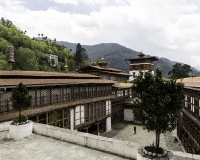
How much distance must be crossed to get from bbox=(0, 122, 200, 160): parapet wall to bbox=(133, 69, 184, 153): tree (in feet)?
4.58

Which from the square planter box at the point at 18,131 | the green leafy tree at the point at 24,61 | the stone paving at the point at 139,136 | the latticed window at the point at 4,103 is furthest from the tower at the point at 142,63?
the square planter box at the point at 18,131

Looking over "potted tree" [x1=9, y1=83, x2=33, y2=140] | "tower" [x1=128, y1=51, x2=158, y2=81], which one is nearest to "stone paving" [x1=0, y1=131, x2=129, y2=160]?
"potted tree" [x1=9, y1=83, x2=33, y2=140]

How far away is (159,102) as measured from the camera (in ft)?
19.5

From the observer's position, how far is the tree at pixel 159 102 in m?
6.03

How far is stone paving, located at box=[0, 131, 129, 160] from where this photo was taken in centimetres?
799

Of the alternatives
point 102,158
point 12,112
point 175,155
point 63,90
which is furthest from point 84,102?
point 175,155

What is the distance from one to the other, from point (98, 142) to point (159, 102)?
422 cm

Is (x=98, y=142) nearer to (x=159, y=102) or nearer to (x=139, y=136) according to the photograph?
(x=159, y=102)

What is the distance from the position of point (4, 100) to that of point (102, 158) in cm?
938

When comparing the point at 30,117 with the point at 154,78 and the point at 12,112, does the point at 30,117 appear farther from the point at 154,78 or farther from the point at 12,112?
the point at 154,78

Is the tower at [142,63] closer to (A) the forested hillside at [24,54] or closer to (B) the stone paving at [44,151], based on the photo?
(A) the forested hillside at [24,54]

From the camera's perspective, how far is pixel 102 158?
7.79 metres

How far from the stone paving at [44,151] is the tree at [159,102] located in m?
2.79

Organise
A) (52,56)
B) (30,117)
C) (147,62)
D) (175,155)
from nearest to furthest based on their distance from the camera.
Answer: (175,155) → (30,117) → (147,62) → (52,56)
